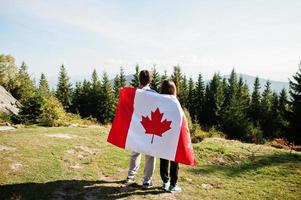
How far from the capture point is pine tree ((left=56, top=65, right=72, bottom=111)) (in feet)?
240

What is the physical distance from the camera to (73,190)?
7.30m

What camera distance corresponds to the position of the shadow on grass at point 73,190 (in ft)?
22.6

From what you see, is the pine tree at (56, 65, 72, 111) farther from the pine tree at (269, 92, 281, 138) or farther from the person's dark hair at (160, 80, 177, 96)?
the person's dark hair at (160, 80, 177, 96)

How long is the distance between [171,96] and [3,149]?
6223 mm

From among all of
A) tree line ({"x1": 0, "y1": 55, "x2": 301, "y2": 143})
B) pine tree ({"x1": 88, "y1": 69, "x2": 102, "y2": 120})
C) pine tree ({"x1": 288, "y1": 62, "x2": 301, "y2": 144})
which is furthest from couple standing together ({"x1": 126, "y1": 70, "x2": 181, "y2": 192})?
pine tree ({"x1": 88, "y1": 69, "x2": 102, "y2": 120})

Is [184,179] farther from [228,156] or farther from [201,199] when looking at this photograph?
[228,156]

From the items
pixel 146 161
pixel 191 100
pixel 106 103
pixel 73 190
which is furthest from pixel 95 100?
pixel 146 161

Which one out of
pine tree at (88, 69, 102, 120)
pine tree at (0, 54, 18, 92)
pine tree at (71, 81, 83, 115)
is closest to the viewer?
pine tree at (0, 54, 18, 92)

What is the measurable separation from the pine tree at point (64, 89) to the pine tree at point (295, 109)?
172ft

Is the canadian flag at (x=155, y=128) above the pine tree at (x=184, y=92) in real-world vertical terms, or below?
below

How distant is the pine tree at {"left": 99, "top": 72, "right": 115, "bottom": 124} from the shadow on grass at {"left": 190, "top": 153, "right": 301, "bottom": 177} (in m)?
56.6

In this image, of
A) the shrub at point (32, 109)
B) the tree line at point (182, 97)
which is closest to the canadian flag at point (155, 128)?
the shrub at point (32, 109)

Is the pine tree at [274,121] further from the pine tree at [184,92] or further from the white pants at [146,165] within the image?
the white pants at [146,165]

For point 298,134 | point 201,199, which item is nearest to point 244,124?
point 298,134
